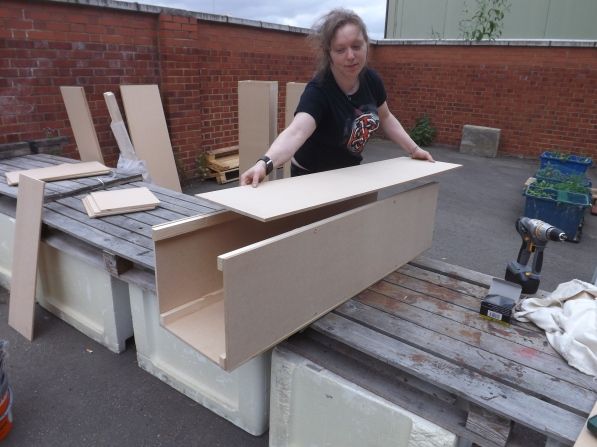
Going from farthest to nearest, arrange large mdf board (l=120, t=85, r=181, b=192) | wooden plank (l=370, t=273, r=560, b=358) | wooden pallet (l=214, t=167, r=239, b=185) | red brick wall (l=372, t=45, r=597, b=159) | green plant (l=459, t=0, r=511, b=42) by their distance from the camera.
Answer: green plant (l=459, t=0, r=511, b=42) → red brick wall (l=372, t=45, r=597, b=159) → wooden pallet (l=214, t=167, r=239, b=185) → large mdf board (l=120, t=85, r=181, b=192) → wooden plank (l=370, t=273, r=560, b=358)

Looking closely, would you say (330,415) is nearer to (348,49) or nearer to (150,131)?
(348,49)

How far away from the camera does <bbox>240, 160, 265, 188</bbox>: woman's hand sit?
1.79 m

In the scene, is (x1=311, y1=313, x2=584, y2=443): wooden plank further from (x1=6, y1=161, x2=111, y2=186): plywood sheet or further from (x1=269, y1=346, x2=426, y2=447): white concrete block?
(x1=6, y1=161, x2=111, y2=186): plywood sheet

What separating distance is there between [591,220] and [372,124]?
4.66 metres

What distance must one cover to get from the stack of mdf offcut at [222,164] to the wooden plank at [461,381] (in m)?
4.78

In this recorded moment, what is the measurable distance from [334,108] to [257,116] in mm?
1626

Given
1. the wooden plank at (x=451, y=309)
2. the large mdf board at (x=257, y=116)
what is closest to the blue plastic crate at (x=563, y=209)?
the large mdf board at (x=257, y=116)

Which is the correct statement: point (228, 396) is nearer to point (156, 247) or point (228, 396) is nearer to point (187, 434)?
point (187, 434)

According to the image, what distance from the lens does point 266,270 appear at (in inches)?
56.1

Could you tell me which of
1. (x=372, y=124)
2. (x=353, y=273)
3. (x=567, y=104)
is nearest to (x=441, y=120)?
(x=567, y=104)

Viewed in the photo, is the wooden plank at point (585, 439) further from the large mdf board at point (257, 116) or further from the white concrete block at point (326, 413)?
the large mdf board at point (257, 116)

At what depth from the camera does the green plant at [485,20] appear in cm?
930

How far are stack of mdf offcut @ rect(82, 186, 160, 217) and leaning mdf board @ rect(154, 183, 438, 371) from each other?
1179 millimetres

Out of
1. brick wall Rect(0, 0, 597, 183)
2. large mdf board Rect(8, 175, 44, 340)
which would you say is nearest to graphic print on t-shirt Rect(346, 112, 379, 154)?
large mdf board Rect(8, 175, 44, 340)
